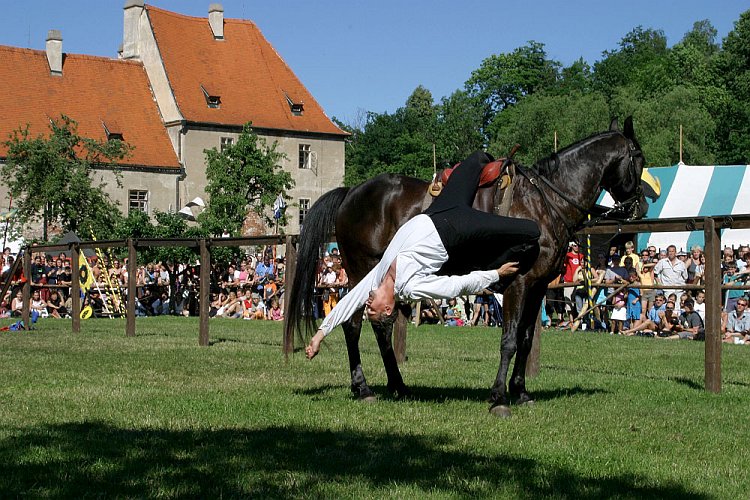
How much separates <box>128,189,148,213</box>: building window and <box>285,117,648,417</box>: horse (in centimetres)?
5489

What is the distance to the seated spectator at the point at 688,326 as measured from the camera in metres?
19.8

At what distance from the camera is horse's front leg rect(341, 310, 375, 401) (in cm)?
938

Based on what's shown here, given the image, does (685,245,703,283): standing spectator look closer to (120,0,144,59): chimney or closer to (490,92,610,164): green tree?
(490,92,610,164): green tree

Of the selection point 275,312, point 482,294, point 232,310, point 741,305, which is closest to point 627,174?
point 482,294

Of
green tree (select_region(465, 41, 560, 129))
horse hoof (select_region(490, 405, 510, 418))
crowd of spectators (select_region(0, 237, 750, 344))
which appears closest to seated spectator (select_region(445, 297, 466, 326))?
crowd of spectators (select_region(0, 237, 750, 344))

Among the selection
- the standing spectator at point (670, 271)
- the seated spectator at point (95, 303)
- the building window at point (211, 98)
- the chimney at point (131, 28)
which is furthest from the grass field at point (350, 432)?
the chimney at point (131, 28)

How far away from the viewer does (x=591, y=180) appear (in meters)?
9.55

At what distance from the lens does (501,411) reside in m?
8.36

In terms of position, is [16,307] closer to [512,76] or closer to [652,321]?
[652,321]

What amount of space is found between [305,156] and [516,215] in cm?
6368

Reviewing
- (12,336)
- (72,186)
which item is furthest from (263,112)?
(12,336)

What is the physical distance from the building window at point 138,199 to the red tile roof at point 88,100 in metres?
1.91

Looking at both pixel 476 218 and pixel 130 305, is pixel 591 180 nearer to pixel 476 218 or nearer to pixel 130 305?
pixel 476 218

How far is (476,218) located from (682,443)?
2263 millimetres
